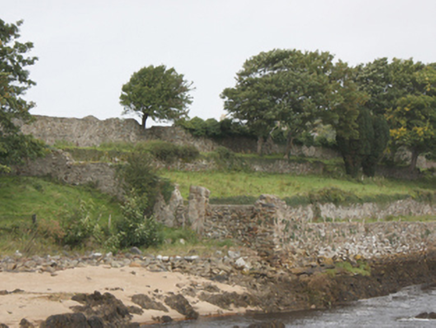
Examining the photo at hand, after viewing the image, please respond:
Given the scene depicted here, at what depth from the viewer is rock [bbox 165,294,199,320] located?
1472cm

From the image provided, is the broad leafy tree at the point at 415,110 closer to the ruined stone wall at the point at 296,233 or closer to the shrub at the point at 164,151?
the ruined stone wall at the point at 296,233

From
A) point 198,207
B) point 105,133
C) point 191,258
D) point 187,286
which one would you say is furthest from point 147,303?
point 105,133

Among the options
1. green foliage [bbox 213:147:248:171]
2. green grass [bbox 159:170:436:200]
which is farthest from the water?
green foliage [bbox 213:147:248:171]

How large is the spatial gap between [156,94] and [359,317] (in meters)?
24.3

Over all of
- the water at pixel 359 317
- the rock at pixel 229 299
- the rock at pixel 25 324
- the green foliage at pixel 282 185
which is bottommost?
the water at pixel 359 317

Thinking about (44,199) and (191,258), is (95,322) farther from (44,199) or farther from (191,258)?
(44,199)

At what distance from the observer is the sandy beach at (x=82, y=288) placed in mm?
12273

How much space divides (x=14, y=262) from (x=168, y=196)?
861 centimetres

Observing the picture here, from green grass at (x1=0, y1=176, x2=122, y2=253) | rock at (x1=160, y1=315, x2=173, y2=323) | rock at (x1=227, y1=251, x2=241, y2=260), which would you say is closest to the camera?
rock at (x1=160, y1=315, x2=173, y2=323)

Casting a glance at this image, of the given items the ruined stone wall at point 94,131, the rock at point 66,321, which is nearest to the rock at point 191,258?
the rock at point 66,321

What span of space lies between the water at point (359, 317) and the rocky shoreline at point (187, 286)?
61 cm

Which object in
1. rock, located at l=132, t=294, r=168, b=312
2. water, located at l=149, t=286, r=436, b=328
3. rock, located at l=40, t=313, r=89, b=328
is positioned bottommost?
water, located at l=149, t=286, r=436, b=328

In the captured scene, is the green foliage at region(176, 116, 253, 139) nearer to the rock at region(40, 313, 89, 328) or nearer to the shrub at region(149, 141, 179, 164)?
the shrub at region(149, 141, 179, 164)

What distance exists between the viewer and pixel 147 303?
14492 mm
